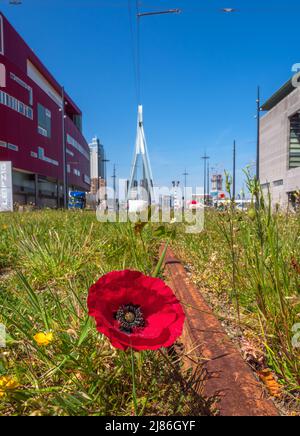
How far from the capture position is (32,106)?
32.1 meters

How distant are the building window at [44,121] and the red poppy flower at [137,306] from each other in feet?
123

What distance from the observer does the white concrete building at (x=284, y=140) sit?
32.9 metres

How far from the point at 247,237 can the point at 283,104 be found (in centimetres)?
3929

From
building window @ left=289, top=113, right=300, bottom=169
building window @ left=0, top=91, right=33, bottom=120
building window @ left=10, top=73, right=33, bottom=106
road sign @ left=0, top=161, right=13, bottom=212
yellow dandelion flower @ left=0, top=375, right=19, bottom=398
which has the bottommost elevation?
yellow dandelion flower @ left=0, top=375, right=19, bottom=398

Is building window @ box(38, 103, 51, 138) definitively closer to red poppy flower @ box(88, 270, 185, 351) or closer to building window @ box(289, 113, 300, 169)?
building window @ box(289, 113, 300, 169)

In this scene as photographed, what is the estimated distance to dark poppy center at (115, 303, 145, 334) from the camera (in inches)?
24.3

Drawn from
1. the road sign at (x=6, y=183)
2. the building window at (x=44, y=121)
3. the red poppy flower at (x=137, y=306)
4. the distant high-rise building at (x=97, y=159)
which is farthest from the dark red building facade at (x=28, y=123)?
the distant high-rise building at (x=97, y=159)

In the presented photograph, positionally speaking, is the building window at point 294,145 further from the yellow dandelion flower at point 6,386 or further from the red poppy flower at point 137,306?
the yellow dandelion flower at point 6,386

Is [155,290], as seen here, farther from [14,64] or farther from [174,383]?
[14,64]

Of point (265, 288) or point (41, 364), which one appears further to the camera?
point (265, 288)

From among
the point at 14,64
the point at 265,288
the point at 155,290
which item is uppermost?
the point at 14,64

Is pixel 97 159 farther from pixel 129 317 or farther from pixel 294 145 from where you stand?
pixel 129 317

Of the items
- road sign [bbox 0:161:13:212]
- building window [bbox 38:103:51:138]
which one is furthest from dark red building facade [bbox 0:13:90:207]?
road sign [bbox 0:161:13:212]
